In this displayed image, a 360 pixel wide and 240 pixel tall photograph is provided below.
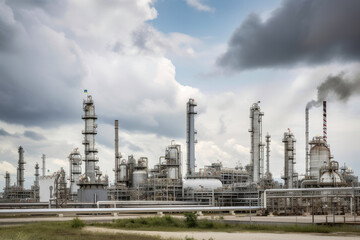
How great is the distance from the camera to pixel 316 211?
65.9 m

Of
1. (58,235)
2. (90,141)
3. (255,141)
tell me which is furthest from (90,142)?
(58,235)

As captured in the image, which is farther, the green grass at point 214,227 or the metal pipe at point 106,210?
the metal pipe at point 106,210

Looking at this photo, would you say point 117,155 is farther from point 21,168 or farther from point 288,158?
point 21,168

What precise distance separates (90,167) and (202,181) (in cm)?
1942

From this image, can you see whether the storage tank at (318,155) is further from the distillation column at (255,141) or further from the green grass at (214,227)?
the green grass at (214,227)

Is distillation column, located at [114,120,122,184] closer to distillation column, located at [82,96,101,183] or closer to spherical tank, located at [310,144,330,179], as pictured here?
distillation column, located at [82,96,101,183]

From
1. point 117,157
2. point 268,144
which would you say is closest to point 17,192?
point 117,157

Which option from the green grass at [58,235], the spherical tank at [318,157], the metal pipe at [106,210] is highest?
the spherical tank at [318,157]

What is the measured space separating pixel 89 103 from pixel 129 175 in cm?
2204

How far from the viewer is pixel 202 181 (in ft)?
265

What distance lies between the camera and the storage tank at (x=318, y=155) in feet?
269

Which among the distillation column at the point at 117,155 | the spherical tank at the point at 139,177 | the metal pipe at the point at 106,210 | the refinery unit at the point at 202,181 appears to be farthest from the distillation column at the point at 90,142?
the distillation column at the point at 117,155

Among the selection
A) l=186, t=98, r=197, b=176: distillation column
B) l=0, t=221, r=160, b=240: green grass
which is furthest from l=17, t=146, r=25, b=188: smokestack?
l=0, t=221, r=160, b=240: green grass

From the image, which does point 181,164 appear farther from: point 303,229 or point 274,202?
point 303,229
